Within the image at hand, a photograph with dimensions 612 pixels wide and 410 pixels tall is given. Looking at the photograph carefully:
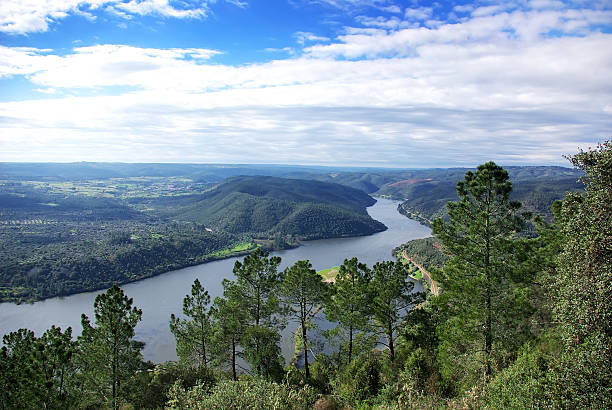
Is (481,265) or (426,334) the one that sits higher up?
(481,265)

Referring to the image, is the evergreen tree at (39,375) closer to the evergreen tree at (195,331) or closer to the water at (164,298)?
the evergreen tree at (195,331)

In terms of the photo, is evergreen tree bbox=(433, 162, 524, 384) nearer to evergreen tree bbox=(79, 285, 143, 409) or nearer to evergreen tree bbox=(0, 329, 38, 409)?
evergreen tree bbox=(79, 285, 143, 409)

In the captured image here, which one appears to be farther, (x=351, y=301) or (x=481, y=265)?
(x=351, y=301)

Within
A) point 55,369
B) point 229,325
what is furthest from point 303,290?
point 55,369

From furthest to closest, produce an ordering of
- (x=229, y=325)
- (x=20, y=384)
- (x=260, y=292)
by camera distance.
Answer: (x=260, y=292) → (x=229, y=325) → (x=20, y=384)

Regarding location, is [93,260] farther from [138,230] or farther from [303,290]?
[303,290]

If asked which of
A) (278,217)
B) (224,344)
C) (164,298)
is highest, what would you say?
(224,344)
